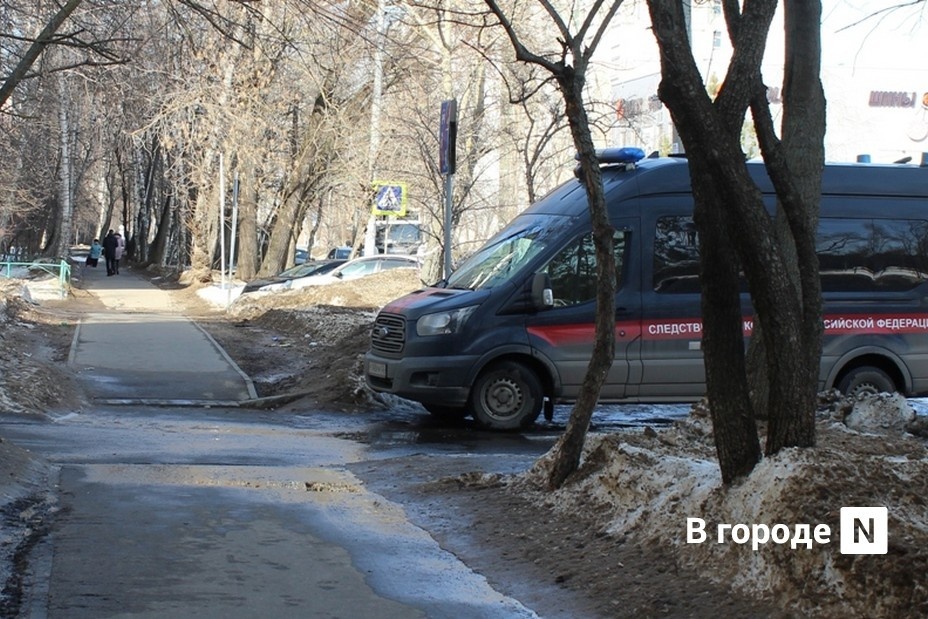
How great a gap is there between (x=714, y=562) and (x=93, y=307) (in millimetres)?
26832

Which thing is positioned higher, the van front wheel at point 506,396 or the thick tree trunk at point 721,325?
the thick tree trunk at point 721,325

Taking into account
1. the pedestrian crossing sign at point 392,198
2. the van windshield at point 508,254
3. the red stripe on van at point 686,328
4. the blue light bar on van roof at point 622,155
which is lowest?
the red stripe on van at point 686,328

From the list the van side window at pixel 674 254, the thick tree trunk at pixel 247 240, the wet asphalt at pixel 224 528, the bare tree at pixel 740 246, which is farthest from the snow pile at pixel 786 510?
the thick tree trunk at pixel 247 240

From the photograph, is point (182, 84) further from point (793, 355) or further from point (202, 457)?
point (793, 355)

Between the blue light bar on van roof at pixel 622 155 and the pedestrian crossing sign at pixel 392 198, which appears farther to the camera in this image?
the pedestrian crossing sign at pixel 392 198

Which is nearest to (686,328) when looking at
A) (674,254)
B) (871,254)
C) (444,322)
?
(674,254)

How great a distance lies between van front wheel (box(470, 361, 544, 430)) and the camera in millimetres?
12969

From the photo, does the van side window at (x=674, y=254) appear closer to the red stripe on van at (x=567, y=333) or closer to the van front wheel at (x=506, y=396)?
the red stripe on van at (x=567, y=333)

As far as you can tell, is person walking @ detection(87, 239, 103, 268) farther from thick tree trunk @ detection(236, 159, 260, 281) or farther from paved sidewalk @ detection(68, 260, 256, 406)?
paved sidewalk @ detection(68, 260, 256, 406)

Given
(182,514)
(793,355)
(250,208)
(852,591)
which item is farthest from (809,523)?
(250,208)

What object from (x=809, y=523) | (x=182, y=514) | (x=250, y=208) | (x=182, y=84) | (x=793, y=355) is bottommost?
(x=182, y=514)

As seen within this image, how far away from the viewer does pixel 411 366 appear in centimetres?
1291

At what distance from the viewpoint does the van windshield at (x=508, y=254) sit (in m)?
13.1
